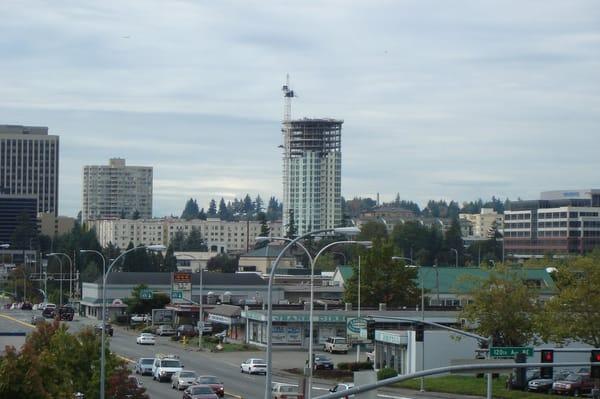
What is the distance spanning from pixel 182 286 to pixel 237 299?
29121mm

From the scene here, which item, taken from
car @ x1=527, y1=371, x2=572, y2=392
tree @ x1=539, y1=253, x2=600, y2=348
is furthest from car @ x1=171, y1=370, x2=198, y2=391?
tree @ x1=539, y1=253, x2=600, y2=348

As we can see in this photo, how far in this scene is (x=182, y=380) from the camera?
2781 inches

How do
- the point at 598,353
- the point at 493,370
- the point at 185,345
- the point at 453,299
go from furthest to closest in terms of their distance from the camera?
1. the point at 453,299
2. the point at 185,345
3. the point at 598,353
4. the point at 493,370

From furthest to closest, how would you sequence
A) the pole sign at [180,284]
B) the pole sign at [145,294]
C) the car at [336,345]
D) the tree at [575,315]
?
the pole sign at [145,294] < the pole sign at [180,284] < the car at [336,345] < the tree at [575,315]

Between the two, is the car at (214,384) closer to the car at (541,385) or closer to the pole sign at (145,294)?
the car at (541,385)

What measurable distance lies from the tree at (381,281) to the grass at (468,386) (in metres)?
39.7

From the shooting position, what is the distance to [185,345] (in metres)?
107

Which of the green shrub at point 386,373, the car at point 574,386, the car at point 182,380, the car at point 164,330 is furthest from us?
the car at point 164,330

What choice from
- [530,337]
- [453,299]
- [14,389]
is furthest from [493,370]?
[453,299]

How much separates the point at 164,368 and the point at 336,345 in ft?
84.1

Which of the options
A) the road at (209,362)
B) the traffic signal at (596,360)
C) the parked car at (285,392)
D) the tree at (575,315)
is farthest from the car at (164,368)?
the traffic signal at (596,360)

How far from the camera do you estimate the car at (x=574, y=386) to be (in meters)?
69.5

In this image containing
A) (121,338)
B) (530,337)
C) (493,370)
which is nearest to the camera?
(493,370)

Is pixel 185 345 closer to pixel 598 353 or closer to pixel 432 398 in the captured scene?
pixel 432 398
